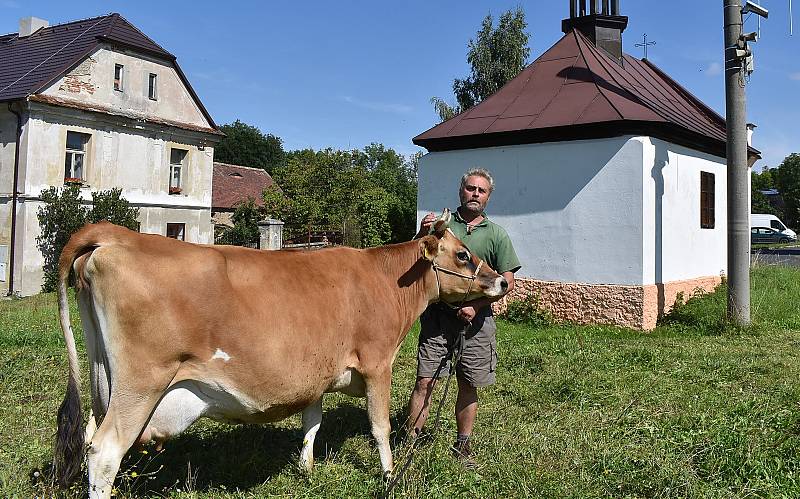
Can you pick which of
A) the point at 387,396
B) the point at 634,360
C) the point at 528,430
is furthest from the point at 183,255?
the point at 634,360

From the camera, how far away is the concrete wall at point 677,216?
10.9 meters

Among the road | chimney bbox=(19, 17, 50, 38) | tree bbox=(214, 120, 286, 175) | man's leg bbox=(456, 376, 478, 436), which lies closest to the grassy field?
man's leg bbox=(456, 376, 478, 436)

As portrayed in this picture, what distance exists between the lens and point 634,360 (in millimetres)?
7746

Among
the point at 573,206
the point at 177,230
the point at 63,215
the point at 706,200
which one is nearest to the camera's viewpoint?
the point at 573,206

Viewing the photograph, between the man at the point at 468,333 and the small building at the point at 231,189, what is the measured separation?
90.9ft

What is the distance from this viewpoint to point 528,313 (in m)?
11.6

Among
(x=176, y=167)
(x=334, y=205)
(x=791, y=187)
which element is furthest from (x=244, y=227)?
(x=791, y=187)

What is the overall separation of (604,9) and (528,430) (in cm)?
1262

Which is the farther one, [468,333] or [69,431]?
[468,333]

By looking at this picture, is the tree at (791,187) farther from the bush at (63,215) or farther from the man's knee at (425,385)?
the man's knee at (425,385)

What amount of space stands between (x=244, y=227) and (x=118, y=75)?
961cm

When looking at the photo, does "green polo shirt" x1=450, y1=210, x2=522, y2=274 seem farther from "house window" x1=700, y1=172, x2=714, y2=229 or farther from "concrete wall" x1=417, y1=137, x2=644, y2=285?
"house window" x1=700, y1=172, x2=714, y2=229

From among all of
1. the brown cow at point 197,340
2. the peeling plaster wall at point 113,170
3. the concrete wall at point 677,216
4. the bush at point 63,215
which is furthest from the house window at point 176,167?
the brown cow at point 197,340

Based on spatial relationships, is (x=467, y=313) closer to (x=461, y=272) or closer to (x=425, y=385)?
(x=461, y=272)
